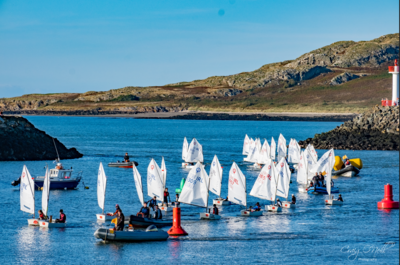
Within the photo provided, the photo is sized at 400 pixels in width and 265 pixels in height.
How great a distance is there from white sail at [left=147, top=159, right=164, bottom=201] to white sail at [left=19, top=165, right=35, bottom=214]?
9975 mm

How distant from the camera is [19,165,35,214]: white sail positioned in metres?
47.4

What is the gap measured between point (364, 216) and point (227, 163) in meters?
44.5

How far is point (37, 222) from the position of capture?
46375 millimetres

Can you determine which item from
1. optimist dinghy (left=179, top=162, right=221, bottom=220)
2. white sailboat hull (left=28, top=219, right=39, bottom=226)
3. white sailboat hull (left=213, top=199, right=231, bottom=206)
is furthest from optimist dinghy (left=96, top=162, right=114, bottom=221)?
white sailboat hull (left=213, top=199, right=231, bottom=206)

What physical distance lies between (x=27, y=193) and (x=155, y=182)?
1061 cm

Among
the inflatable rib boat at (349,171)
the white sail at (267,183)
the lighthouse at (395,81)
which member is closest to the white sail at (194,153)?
the inflatable rib boat at (349,171)

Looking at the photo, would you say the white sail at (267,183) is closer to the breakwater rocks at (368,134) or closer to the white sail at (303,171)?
the white sail at (303,171)

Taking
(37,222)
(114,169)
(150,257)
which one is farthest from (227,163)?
(150,257)

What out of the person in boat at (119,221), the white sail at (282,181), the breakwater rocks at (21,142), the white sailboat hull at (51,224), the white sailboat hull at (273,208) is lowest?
the white sailboat hull at (51,224)

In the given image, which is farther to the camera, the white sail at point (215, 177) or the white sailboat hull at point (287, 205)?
the white sail at point (215, 177)

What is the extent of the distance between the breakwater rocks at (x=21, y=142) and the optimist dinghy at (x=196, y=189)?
159 ft

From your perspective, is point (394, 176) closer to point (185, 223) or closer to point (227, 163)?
point (227, 163)

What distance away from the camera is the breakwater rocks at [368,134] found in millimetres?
111625

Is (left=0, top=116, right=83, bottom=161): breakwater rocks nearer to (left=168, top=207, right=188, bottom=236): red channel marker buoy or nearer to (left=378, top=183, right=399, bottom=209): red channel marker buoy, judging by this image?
(left=168, top=207, right=188, bottom=236): red channel marker buoy
